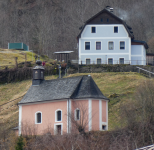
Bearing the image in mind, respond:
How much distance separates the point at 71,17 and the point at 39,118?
68.3 m

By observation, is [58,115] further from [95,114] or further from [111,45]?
[111,45]

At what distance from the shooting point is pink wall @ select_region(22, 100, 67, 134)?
4228cm

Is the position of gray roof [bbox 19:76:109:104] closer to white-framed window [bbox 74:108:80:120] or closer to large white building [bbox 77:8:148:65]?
white-framed window [bbox 74:108:80:120]

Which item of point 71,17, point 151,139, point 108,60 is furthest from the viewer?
point 71,17

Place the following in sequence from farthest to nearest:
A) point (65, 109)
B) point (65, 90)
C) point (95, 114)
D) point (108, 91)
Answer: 1. point (108, 91)
2. point (65, 90)
3. point (65, 109)
4. point (95, 114)

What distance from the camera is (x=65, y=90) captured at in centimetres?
4391

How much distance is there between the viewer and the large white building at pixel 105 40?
6575cm

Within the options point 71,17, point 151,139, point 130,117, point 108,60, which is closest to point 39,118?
point 130,117

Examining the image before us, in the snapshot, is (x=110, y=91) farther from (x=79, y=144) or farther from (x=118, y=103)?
(x=79, y=144)

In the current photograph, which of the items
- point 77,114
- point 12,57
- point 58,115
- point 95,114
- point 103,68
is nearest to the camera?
point 95,114

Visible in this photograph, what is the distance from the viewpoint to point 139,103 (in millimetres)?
40125

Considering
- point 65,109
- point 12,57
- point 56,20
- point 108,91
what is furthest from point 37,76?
point 56,20

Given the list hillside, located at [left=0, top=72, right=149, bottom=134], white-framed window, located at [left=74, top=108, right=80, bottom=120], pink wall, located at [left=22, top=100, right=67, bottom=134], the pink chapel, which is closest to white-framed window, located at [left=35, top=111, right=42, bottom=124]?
the pink chapel

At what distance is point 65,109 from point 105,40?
1042 inches
